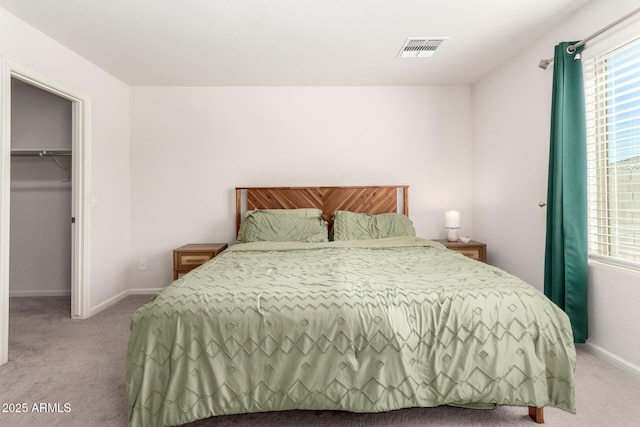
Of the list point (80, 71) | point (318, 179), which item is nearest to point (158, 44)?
point (80, 71)

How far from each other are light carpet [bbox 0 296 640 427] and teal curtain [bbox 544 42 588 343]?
0.39 meters

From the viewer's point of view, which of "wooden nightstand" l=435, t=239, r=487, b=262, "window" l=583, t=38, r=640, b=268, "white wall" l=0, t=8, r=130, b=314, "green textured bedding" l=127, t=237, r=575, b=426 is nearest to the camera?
"green textured bedding" l=127, t=237, r=575, b=426

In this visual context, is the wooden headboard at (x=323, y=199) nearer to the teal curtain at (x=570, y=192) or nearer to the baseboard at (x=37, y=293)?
the teal curtain at (x=570, y=192)

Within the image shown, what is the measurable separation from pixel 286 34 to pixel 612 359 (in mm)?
3257

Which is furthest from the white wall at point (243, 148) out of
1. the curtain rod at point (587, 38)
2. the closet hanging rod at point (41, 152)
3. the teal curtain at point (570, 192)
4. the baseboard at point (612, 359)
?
the baseboard at point (612, 359)

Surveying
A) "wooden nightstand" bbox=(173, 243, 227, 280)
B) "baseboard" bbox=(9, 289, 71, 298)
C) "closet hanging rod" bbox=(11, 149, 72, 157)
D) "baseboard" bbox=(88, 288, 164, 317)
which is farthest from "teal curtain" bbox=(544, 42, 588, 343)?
"baseboard" bbox=(9, 289, 71, 298)

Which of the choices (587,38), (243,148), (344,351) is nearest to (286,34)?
(243,148)

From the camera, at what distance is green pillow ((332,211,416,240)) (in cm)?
334

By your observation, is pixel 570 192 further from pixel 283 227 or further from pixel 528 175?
pixel 283 227

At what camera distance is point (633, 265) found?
204 cm

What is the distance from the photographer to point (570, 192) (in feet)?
7.59

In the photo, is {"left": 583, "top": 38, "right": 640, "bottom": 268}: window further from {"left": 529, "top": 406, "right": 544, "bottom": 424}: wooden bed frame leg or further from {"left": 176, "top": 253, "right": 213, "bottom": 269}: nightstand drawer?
{"left": 176, "top": 253, "right": 213, "bottom": 269}: nightstand drawer

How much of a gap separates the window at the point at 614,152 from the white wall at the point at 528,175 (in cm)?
15

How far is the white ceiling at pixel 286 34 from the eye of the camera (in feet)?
7.50
